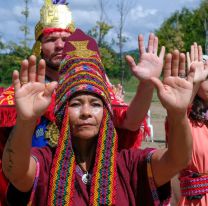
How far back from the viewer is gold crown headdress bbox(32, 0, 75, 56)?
402 centimetres

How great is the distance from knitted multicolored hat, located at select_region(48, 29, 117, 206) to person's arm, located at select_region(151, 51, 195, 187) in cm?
27

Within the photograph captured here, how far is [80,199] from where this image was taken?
2633mm

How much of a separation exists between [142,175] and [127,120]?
2.04ft

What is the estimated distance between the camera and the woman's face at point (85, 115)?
2627 millimetres

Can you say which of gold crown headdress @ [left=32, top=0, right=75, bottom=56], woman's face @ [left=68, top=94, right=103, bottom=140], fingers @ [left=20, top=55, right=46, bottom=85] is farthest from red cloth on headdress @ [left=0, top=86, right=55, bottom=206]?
fingers @ [left=20, top=55, right=46, bottom=85]

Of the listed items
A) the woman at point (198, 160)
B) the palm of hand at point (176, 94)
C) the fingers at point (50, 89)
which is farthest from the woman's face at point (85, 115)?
the woman at point (198, 160)

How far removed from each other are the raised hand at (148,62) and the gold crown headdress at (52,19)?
4.31 feet

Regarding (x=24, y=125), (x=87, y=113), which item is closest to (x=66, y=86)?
(x=87, y=113)

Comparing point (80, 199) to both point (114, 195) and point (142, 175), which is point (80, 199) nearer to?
point (114, 195)

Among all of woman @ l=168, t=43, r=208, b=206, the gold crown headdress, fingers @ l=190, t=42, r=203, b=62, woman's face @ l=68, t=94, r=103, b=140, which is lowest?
woman @ l=168, t=43, r=208, b=206

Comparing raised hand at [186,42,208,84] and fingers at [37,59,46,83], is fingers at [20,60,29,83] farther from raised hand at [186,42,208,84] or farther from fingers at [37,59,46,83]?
raised hand at [186,42,208,84]

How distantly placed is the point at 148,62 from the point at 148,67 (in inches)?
1.1

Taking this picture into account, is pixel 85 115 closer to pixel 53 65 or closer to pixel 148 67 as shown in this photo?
pixel 148 67

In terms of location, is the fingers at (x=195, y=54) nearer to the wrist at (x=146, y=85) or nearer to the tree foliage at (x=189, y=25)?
the wrist at (x=146, y=85)
